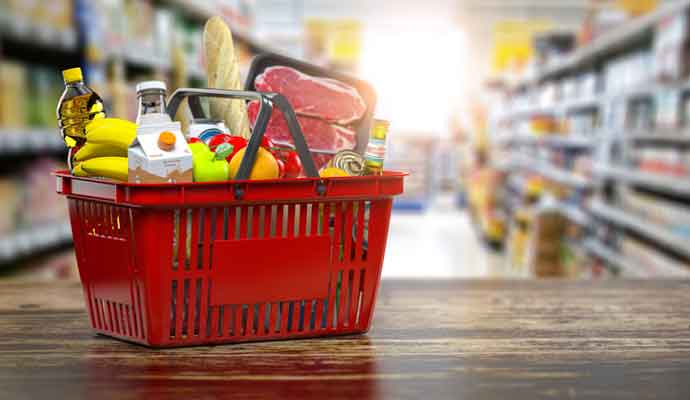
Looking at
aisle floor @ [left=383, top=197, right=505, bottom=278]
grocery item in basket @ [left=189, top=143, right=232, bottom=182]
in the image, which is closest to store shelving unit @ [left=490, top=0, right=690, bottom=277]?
aisle floor @ [left=383, top=197, right=505, bottom=278]

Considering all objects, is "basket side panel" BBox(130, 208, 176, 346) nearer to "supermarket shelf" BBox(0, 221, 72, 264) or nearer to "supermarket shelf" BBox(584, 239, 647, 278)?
"supermarket shelf" BBox(0, 221, 72, 264)

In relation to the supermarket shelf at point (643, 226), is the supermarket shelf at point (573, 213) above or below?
below

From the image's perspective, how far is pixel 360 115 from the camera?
98 cm

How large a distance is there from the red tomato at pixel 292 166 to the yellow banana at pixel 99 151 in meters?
0.20

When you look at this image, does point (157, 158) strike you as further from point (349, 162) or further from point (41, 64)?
point (41, 64)

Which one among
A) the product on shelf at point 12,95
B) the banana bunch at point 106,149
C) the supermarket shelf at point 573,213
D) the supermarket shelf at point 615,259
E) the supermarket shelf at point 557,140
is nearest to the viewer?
the banana bunch at point 106,149

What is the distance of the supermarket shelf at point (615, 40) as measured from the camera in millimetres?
3454

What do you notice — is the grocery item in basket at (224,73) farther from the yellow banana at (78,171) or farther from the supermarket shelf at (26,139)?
the supermarket shelf at (26,139)

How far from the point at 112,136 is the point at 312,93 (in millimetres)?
288

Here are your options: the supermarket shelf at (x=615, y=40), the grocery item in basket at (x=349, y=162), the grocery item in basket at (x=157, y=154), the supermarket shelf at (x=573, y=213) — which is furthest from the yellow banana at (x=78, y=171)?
the supermarket shelf at (x=573, y=213)

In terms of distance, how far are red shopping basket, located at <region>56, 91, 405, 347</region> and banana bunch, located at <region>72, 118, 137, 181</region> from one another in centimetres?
2

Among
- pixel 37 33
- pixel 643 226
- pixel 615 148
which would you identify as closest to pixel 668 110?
pixel 643 226

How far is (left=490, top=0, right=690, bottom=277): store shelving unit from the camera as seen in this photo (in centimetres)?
335

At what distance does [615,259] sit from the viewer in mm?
4160
